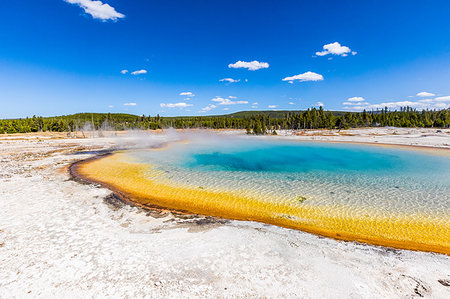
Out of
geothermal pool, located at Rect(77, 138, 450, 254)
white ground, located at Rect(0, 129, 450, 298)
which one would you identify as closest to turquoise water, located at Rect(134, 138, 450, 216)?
geothermal pool, located at Rect(77, 138, 450, 254)

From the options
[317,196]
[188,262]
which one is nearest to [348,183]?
[317,196]

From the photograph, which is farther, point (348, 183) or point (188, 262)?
point (348, 183)

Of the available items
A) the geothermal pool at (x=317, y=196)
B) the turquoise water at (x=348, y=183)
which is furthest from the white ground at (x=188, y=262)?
the turquoise water at (x=348, y=183)

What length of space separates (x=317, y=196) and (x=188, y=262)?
324 inches

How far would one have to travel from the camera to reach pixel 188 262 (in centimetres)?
528

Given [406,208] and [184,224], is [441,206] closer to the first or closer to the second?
[406,208]

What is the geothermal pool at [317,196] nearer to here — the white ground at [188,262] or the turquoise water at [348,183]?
the turquoise water at [348,183]

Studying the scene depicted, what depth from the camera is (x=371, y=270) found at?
5.07 metres

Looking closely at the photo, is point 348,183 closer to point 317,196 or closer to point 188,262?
point 317,196

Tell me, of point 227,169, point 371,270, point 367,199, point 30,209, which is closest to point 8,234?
point 30,209

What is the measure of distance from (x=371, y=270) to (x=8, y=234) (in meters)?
10.6

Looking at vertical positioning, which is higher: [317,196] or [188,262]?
[188,262]

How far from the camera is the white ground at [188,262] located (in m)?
4.39

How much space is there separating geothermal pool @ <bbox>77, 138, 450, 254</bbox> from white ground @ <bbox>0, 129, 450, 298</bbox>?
4.51ft
